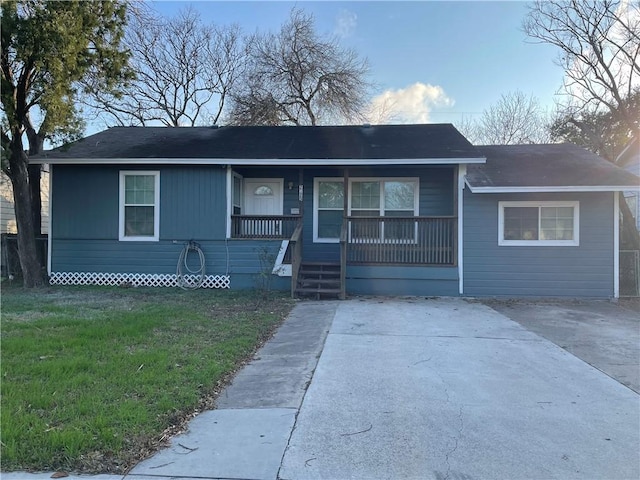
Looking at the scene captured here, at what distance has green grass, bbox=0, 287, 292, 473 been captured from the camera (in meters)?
2.88

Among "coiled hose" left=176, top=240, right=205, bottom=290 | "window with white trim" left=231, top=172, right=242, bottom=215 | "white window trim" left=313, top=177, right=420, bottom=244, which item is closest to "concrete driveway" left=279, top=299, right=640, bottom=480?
"coiled hose" left=176, top=240, right=205, bottom=290

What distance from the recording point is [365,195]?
11.6 metres

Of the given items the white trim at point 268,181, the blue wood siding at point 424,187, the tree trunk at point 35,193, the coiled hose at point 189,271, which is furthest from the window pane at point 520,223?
the tree trunk at point 35,193

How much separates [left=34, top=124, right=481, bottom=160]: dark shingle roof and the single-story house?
7 cm

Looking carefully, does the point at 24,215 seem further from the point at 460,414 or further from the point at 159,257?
the point at 460,414

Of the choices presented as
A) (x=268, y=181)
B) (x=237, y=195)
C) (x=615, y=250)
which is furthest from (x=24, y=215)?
(x=615, y=250)

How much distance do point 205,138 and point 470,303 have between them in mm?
8297

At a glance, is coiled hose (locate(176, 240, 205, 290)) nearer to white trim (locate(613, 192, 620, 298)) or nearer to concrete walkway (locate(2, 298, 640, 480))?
concrete walkway (locate(2, 298, 640, 480))

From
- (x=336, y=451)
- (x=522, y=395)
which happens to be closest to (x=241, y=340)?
(x=336, y=451)

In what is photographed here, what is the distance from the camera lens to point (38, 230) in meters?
11.7

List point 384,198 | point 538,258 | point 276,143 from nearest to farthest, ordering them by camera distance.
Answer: point 538,258 → point 384,198 → point 276,143

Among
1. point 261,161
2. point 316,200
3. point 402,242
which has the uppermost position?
point 261,161

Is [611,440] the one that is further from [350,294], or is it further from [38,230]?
[38,230]

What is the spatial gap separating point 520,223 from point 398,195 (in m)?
3.11
